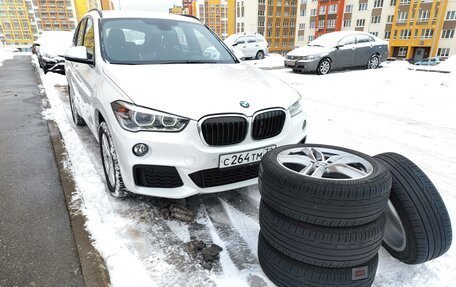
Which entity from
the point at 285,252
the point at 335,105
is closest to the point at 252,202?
the point at 285,252

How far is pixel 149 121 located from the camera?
7.91 ft

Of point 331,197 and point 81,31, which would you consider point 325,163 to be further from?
point 81,31

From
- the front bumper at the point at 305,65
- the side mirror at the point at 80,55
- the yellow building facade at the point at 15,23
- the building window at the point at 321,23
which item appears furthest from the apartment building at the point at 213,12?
the side mirror at the point at 80,55

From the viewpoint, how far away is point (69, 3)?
117 m

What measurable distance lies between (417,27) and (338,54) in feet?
171

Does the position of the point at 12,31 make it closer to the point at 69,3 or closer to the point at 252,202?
the point at 69,3

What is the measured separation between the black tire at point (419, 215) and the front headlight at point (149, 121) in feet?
5.12

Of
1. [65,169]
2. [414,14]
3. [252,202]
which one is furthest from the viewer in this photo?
[414,14]

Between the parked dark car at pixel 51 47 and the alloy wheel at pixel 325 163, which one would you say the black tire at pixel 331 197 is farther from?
the parked dark car at pixel 51 47

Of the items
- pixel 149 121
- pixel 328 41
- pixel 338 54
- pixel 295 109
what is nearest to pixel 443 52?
pixel 328 41

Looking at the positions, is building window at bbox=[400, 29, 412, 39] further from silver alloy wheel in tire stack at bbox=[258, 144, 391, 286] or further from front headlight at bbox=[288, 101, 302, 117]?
silver alloy wheel in tire stack at bbox=[258, 144, 391, 286]

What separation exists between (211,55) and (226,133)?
5.84ft

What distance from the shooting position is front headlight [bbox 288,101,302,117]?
2883 mm

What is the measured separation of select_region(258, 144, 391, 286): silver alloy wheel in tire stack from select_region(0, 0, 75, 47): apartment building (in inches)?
5428
